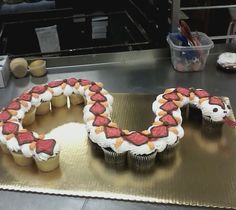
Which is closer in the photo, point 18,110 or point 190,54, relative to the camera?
point 18,110

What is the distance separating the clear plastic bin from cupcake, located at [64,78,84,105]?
1.26ft

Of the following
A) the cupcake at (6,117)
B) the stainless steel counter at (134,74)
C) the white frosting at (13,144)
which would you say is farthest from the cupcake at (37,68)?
the white frosting at (13,144)

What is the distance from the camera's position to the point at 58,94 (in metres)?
0.97

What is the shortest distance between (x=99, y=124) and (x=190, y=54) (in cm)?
51

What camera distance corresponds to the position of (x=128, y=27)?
54.3 inches

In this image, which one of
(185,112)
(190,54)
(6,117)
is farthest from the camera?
(190,54)

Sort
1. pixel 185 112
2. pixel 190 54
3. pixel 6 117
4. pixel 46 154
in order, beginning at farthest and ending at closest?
pixel 190 54, pixel 185 112, pixel 6 117, pixel 46 154

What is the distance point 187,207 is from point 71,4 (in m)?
0.92

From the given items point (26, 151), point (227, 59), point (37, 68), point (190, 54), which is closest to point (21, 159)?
point (26, 151)

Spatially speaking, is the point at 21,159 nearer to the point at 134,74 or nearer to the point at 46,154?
the point at 46,154

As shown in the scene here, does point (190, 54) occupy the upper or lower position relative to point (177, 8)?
lower

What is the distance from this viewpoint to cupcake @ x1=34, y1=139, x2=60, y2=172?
29.5 inches

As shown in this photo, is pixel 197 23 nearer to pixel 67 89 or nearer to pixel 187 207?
pixel 67 89

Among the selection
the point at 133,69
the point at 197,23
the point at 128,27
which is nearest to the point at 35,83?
the point at 133,69
